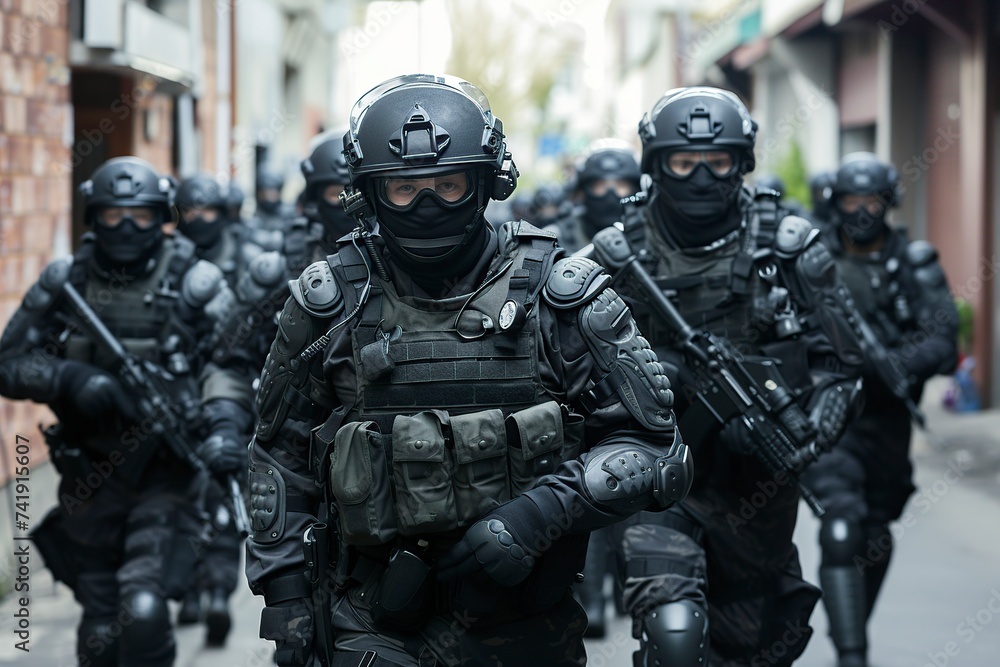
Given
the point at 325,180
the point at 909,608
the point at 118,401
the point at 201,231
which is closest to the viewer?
the point at 118,401

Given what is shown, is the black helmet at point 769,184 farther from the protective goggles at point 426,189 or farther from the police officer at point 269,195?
the police officer at point 269,195

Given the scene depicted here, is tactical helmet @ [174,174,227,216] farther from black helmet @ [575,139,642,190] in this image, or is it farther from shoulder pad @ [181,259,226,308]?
shoulder pad @ [181,259,226,308]

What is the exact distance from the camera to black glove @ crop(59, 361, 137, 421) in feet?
18.0

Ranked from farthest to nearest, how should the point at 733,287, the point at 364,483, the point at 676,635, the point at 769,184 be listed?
1. the point at 769,184
2. the point at 733,287
3. the point at 676,635
4. the point at 364,483

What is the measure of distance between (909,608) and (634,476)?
179 inches

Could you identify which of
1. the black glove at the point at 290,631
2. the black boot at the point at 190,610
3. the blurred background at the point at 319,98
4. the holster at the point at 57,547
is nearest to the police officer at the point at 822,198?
the blurred background at the point at 319,98

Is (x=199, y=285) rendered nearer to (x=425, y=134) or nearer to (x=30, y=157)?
(x=425, y=134)

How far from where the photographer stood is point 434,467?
3.17 m

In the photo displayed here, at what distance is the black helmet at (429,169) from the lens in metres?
3.26

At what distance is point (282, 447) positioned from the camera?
11.3 feet

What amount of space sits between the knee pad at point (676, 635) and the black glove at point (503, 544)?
4.02 ft

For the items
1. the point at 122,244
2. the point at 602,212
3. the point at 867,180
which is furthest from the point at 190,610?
the point at 867,180

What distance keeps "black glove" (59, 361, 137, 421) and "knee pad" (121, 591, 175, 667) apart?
2.36 feet

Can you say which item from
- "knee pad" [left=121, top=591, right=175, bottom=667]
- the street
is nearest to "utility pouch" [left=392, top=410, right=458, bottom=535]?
"knee pad" [left=121, top=591, right=175, bottom=667]
